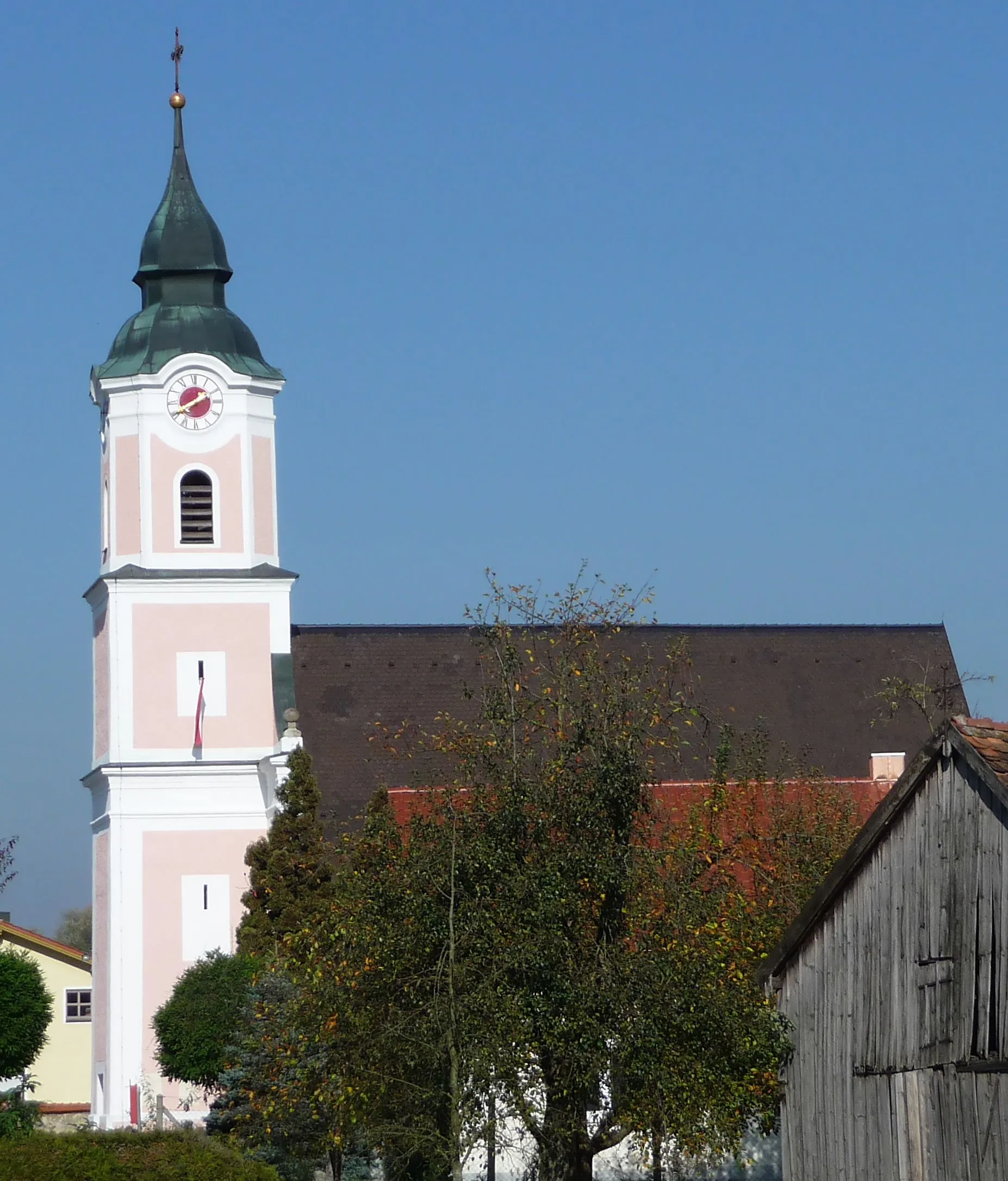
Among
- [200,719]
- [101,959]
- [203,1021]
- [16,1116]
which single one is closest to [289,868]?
[203,1021]

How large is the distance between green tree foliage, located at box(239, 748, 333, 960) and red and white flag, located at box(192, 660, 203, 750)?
7280 millimetres

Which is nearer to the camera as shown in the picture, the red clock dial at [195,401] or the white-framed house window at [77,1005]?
the red clock dial at [195,401]

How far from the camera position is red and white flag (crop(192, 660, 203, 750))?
47.2m

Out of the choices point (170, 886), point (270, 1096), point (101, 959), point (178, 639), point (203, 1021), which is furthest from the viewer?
point (178, 639)

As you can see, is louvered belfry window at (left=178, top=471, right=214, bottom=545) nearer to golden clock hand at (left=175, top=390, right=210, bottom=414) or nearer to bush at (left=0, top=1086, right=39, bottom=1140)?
golden clock hand at (left=175, top=390, right=210, bottom=414)

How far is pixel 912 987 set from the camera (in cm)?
1788

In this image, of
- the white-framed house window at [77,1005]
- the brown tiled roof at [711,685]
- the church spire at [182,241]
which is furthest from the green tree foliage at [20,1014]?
the white-framed house window at [77,1005]

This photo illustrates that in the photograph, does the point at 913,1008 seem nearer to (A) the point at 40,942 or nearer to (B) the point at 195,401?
(B) the point at 195,401

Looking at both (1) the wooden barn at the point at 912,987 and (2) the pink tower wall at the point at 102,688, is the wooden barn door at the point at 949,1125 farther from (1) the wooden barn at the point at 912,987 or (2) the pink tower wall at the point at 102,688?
(2) the pink tower wall at the point at 102,688

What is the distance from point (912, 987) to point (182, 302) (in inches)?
1362

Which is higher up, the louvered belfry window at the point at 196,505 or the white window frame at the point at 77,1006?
the louvered belfry window at the point at 196,505

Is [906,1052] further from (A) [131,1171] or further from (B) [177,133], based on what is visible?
(B) [177,133]

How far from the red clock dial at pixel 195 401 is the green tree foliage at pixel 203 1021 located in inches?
531

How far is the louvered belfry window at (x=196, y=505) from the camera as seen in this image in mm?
48344
